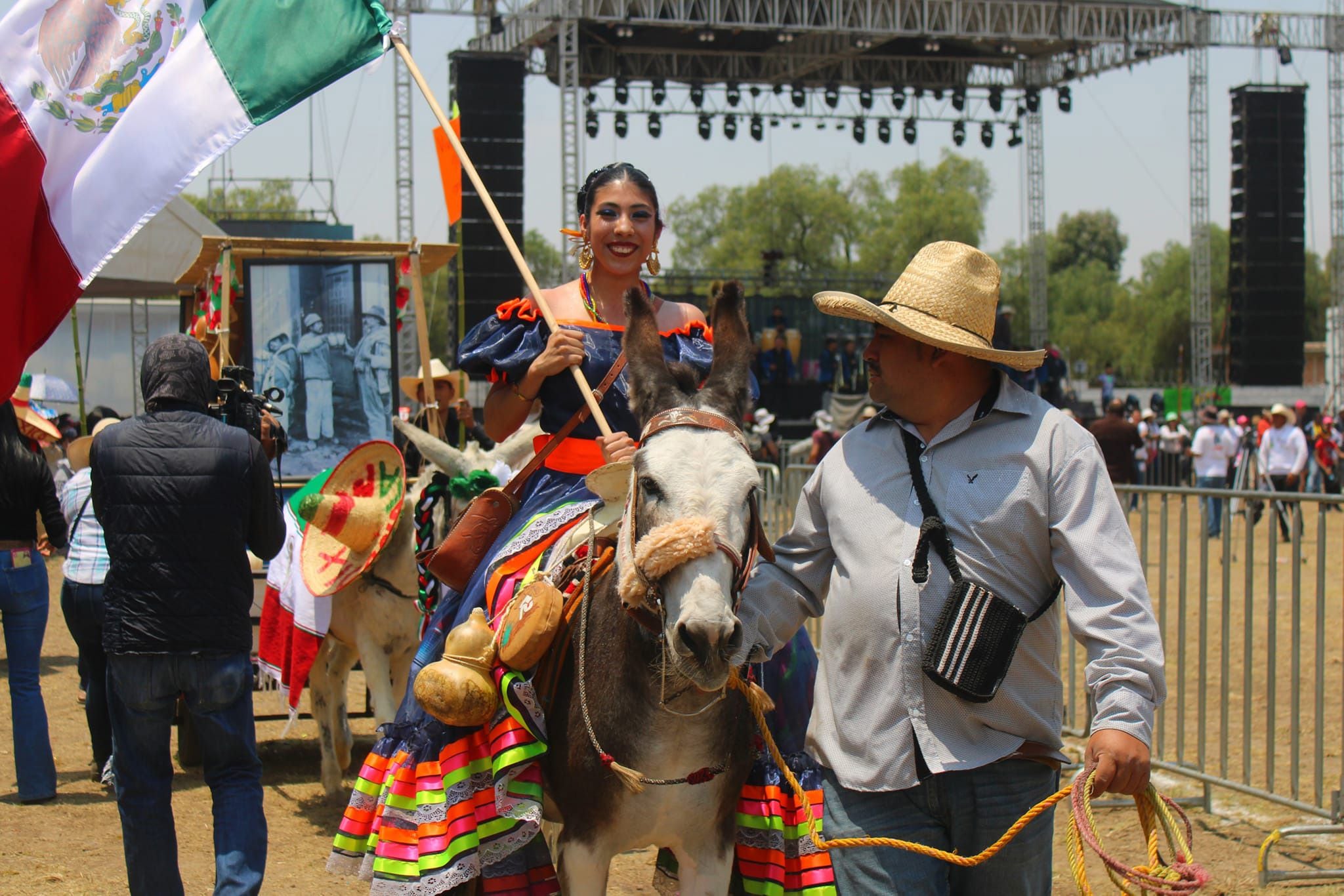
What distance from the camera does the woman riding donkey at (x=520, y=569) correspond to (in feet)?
11.5

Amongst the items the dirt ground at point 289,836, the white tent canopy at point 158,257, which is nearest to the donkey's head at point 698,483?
the dirt ground at point 289,836

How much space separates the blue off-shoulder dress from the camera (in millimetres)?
3486

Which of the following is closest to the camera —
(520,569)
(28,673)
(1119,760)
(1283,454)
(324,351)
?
(1119,760)

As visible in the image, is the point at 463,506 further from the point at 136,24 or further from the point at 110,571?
the point at 136,24

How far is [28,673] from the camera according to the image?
7.18 meters

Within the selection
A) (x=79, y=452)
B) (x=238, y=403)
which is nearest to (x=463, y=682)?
(x=238, y=403)

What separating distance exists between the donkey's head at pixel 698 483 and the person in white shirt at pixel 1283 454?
1677 cm

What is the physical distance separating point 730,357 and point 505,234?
1.30m

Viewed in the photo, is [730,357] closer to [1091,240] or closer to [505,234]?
[505,234]

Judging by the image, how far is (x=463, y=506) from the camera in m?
6.49

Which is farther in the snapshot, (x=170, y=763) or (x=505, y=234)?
(x=170, y=763)

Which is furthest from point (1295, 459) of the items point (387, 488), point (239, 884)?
point (239, 884)

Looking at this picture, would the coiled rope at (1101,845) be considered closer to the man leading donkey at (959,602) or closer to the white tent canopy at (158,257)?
the man leading donkey at (959,602)

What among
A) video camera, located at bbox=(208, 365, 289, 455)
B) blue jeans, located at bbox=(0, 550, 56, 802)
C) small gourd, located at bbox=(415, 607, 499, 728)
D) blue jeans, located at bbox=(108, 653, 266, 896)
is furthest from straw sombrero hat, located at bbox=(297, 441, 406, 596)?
small gourd, located at bbox=(415, 607, 499, 728)
